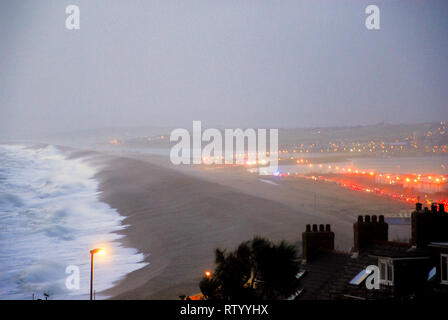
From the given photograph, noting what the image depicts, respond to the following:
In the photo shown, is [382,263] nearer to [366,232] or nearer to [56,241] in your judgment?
[366,232]

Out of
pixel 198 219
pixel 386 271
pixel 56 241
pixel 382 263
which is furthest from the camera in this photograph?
pixel 198 219

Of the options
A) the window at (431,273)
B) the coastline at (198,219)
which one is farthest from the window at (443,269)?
the coastline at (198,219)

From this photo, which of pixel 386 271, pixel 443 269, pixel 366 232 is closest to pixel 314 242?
pixel 366 232

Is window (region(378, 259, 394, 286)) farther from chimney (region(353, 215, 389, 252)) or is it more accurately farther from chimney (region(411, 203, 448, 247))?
chimney (region(353, 215, 389, 252))

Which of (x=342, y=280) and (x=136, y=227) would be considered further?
(x=136, y=227)

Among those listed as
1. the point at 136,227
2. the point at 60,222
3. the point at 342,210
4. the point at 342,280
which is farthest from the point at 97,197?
the point at 342,280

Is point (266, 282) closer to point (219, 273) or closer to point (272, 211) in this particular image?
point (219, 273)
